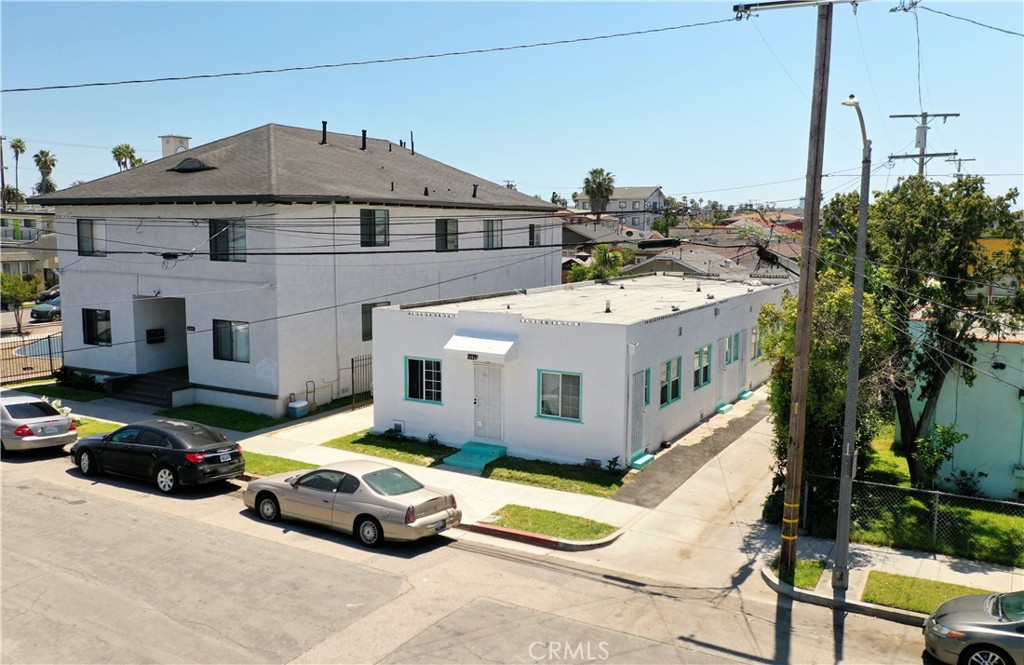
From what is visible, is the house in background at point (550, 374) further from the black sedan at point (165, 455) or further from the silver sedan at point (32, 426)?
the silver sedan at point (32, 426)

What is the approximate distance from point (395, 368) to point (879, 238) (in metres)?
12.3

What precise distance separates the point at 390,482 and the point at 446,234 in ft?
61.0

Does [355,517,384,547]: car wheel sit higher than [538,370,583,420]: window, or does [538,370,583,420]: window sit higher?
[538,370,583,420]: window

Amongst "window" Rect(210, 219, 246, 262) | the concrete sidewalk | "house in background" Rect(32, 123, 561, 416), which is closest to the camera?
the concrete sidewalk

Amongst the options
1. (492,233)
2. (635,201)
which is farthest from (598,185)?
(492,233)

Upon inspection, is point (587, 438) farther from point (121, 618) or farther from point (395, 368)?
point (121, 618)

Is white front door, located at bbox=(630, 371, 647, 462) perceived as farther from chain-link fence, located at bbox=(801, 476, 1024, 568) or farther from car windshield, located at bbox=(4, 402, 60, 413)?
car windshield, located at bbox=(4, 402, 60, 413)

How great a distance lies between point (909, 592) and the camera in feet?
38.8

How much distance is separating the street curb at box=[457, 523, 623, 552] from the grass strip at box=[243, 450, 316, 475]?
221 inches

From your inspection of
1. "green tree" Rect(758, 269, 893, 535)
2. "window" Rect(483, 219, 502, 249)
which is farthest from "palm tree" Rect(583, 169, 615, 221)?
"green tree" Rect(758, 269, 893, 535)

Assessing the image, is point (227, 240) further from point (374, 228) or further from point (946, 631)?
point (946, 631)

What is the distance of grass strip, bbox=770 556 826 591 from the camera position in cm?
1236

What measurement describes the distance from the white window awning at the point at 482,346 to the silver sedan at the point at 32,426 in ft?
33.3

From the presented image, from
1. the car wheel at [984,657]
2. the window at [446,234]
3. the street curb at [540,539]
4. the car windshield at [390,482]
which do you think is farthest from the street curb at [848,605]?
the window at [446,234]
